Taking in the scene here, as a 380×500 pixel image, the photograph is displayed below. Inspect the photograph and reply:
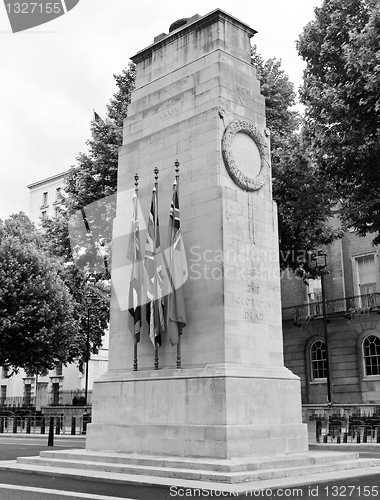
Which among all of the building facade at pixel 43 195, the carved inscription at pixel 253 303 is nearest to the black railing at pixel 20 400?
the building facade at pixel 43 195

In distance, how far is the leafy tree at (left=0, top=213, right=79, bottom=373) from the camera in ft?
117

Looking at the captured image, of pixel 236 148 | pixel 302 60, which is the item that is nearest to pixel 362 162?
pixel 302 60

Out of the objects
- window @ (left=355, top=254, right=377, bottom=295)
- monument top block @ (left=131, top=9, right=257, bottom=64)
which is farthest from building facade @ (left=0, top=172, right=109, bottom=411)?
monument top block @ (left=131, top=9, right=257, bottom=64)

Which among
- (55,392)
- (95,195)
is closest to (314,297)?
(95,195)

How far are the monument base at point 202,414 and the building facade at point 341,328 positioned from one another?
23008mm

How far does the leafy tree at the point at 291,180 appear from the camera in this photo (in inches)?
1055

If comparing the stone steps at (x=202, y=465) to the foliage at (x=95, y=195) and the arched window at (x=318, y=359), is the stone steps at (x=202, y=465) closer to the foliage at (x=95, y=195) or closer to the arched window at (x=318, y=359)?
the foliage at (x=95, y=195)

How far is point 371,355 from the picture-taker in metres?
38.3

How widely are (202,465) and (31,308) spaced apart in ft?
81.2

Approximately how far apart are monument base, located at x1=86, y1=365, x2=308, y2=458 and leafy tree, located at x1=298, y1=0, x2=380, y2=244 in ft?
39.2

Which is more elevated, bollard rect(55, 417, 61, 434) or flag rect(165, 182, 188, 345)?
flag rect(165, 182, 188, 345)

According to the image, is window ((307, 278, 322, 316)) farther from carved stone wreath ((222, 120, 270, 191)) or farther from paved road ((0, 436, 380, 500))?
paved road ((0, 436, 380, 500))

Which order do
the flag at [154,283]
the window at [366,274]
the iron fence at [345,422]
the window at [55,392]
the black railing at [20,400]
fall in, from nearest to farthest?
the flag at [154,283]
the iron fence at [345,422]
the window at [366,274]
the window at [55,392]
the black railing at [20,400]

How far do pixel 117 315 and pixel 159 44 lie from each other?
7.97 metres
